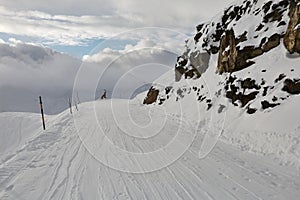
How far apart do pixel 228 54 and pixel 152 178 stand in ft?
48.7

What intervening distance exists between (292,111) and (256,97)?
315 centimetres

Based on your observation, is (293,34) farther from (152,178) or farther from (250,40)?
(152,178)

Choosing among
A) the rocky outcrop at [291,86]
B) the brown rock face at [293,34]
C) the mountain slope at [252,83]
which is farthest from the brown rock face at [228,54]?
the rocky outcrop at [291,86]

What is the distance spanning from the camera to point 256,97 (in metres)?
13.4

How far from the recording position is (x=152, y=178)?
21.0ft

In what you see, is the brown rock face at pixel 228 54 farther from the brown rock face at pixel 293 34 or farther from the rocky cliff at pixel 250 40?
the brown rock face at pixel 293 34

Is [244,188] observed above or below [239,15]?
below

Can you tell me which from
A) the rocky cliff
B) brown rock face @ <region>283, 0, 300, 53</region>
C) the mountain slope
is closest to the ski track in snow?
the mountain slope

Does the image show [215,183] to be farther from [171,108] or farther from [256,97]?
[171,108]

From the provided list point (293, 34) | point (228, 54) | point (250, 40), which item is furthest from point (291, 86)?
point (228, 54)

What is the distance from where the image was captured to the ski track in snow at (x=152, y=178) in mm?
5469

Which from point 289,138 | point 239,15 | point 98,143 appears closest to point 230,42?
point 239,15

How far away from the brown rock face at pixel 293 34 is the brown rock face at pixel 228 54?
4.02 meters

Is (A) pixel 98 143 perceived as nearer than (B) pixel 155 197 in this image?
No
